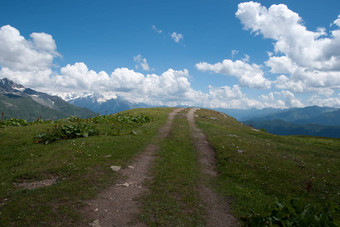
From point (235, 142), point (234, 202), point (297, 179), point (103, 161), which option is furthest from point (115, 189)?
point (235, 142)

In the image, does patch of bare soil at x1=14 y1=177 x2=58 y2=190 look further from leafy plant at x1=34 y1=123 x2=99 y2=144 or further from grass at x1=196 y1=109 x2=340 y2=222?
grass at x1=196 y1=109 x2=340 y2=222

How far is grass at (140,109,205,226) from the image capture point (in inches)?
401

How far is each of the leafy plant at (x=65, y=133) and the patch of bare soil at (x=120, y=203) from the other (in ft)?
38.8

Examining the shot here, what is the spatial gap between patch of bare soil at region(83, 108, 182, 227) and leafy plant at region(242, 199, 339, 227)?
219 inches

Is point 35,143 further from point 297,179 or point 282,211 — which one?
point 297,179

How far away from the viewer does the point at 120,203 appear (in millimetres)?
11211

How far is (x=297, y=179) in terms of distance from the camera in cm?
1566

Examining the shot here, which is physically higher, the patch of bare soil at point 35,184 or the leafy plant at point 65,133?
the leafy plant at point 65,133

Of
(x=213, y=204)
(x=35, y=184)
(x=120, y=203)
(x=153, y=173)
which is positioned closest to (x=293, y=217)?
(x=213, y=204)

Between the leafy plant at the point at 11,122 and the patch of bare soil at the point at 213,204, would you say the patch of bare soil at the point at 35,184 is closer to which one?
the patch of bare soil at the point at 213,204

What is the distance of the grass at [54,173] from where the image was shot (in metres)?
9.37

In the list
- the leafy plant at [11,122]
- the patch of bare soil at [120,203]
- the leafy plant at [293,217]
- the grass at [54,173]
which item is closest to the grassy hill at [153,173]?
the grass at [54,173]

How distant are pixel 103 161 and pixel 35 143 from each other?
406 inches

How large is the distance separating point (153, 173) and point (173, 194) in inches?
145
